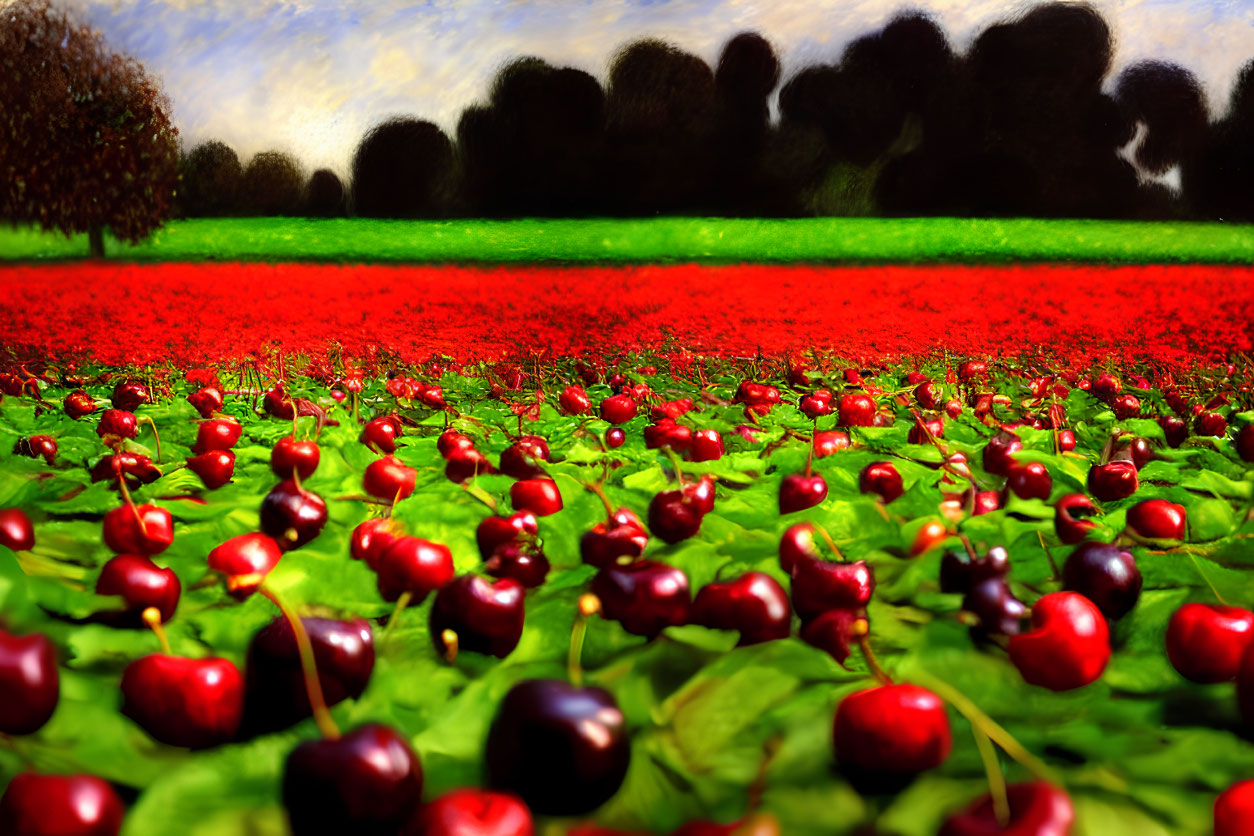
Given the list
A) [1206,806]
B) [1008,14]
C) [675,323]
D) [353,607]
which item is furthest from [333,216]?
[1206,806]

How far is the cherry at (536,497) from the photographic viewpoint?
0.50m

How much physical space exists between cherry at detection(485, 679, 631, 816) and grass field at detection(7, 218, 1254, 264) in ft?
11.4

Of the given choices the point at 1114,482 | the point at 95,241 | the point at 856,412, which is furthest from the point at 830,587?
the point at 95,241

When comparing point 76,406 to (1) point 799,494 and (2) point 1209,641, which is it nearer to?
(1) point 799,494

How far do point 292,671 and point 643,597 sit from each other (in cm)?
13

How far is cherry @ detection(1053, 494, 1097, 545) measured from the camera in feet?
1.39

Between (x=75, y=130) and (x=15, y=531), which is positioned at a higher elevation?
(x=75, y=130)

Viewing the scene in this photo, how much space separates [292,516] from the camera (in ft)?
1.42

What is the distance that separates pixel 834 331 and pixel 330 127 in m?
2.23

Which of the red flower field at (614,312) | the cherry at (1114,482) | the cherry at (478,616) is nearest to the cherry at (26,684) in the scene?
the cherry at (478,616)

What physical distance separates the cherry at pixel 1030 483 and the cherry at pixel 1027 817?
385 mm

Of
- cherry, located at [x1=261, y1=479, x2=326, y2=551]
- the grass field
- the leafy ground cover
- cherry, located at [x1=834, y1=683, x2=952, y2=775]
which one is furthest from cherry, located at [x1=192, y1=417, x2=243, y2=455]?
the grass field

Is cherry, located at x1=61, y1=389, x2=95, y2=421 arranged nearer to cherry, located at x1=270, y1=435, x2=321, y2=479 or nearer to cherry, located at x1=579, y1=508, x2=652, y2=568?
cherry, located at x1=270, y1=435, x2=321, y2=479

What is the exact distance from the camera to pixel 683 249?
4074 millimetres
